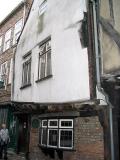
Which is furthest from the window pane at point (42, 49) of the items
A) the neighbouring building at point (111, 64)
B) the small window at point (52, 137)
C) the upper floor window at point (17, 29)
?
the upper floor window at point (17, 29)

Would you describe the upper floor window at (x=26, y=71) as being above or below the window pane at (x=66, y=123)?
above

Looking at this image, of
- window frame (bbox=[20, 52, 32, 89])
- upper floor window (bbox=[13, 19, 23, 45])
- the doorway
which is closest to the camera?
window frame (bbox=[20, 52, 32, 89])

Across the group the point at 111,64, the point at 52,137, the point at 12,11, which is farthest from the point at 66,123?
the point at 12,11

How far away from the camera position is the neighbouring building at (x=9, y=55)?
18.5 meters

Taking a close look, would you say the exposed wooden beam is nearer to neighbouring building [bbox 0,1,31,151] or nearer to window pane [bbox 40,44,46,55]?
window pane [bbox 40,44,46,55]

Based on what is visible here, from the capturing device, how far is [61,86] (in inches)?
476

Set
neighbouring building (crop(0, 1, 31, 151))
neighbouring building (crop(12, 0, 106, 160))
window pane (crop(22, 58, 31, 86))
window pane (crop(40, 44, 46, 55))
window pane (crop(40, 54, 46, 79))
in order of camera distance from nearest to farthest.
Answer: neighbouring building (crop(12, 0, 106, 160)) < window pane (crop(40, 54, 46, 79)) < window pane (crop(40, 44, 46, 55)) < window pane (crop(22, 58, 31, 86)) < neighbouring building (crop(0, 1, 31, 151))

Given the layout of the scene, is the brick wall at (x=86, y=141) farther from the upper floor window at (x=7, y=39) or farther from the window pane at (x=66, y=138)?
the upper floor window at (x=7, y=39)

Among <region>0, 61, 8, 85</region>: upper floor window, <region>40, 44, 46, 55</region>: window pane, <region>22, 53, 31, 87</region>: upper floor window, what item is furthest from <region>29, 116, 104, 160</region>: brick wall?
<region>0, 61, 8, 85</region>: upper floor window

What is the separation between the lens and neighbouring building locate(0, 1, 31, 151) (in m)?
18.5

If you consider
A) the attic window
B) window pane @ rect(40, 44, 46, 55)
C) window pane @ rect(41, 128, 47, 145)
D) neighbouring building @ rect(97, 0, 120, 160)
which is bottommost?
window pane @ rect(41, 128, 47, 145)

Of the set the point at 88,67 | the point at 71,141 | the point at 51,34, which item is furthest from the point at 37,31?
the point at 71,141

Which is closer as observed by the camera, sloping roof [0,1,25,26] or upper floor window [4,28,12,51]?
sloping roof [0,1,25,26]

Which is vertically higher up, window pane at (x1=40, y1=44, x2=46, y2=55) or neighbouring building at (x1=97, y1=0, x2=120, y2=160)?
window pane at (x1=40, y1=44, x2=46, y2=55)
